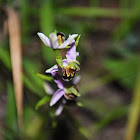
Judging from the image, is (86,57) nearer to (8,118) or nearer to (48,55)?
(48,55)

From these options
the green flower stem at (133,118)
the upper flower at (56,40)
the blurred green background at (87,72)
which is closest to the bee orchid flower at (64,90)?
the upper flower at (56,40)

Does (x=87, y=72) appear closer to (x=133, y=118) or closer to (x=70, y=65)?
(x=133, y=118)

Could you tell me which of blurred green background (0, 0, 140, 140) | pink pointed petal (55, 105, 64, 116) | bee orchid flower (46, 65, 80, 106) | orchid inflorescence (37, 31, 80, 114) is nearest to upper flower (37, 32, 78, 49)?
orchid inflorescence (37, 31, 80, 114)

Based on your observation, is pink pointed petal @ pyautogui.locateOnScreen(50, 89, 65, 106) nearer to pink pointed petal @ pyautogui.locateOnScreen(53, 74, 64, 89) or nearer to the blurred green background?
pink pointed petal @ pyautogui.locateOnScreen(53, 74, 64, 89)

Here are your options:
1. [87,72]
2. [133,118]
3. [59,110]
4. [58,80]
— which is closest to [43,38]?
[58,80]

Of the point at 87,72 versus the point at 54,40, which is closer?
the point at 54,40

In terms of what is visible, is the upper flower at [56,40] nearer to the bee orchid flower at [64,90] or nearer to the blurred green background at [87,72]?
the bee orchid flower at [64,90]
